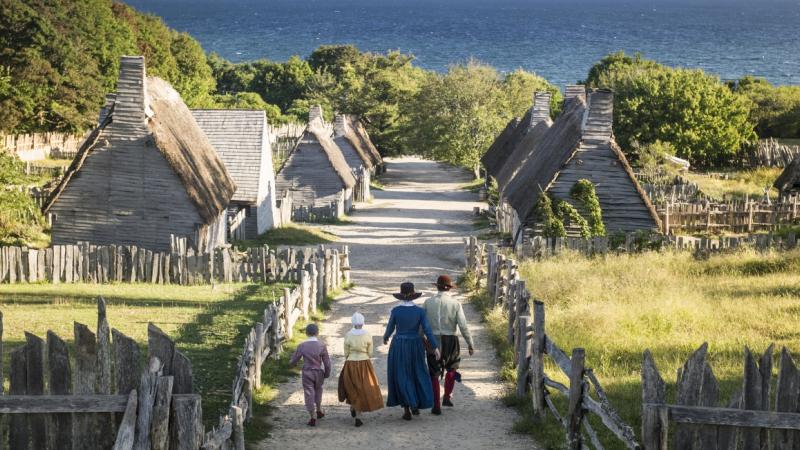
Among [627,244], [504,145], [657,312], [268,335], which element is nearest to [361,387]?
[268,335]

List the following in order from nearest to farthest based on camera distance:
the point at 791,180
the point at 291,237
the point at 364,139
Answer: the point at 291,237 → the point at 791,180 → the point at 364,139

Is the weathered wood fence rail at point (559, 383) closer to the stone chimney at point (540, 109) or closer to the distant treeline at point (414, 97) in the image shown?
the stone chimney at point (540, 109)

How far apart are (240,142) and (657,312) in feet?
77.0

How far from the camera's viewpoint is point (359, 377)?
14227 mm

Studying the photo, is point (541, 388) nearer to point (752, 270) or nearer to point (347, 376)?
point (347, 376)

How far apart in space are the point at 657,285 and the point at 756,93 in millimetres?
61347

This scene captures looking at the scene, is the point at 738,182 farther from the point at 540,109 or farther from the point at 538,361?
the point at 538,361

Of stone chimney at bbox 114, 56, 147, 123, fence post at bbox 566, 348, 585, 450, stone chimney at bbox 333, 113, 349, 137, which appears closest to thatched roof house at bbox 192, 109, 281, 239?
stone chimney at bbox 114, 56, 147, 123

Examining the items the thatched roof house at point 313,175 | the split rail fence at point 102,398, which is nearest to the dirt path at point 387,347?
the thatched roof house at point 313,175

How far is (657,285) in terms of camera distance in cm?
2388

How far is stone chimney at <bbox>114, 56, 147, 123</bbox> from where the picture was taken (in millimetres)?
31391

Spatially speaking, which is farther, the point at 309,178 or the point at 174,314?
the point at 309,178

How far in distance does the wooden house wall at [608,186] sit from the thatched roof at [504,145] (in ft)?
64.2

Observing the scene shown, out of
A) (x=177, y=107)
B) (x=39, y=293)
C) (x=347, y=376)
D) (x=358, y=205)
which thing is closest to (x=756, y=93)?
(x=358, y=205)
